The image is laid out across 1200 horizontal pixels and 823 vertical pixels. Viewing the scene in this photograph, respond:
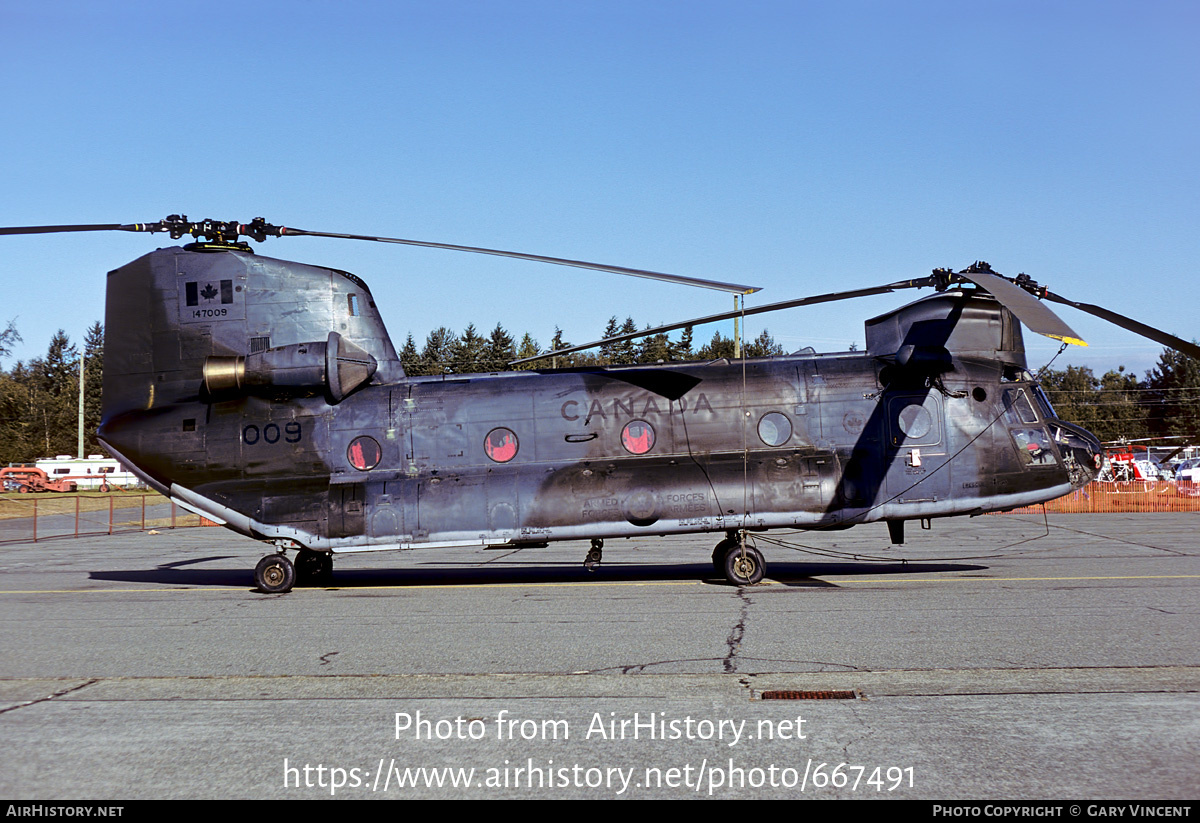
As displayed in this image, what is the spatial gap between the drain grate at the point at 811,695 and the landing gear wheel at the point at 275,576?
35.7 feet

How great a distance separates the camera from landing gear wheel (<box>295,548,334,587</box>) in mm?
17297

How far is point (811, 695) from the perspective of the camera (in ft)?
25.9

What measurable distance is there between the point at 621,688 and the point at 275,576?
10.0 meters

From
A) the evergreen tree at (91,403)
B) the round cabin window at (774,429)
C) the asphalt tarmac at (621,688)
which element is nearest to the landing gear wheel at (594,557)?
the asphalt tarmac at (621,688)

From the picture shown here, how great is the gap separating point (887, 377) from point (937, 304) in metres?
1.55

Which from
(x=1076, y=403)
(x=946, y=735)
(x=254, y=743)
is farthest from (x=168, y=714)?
(x=1076, y=403)

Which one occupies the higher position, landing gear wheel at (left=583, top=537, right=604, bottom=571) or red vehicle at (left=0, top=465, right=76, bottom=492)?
red vehicle at (left=0, top=465, right=76, bottom=492)

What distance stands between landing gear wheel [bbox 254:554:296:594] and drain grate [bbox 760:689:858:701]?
35.7 feet

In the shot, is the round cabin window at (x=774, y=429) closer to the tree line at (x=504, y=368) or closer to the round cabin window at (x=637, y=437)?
the round cabin window at (x=637, y=437)

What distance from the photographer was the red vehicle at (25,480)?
77256mm

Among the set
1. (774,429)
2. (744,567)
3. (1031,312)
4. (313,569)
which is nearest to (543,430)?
(774,429)

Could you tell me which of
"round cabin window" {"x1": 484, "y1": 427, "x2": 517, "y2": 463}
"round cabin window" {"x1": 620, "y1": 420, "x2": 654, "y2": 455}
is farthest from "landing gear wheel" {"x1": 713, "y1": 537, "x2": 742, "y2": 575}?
"round cabin window" {"x1": 484, "y1": 427, "x2": 517, "y2": 463}

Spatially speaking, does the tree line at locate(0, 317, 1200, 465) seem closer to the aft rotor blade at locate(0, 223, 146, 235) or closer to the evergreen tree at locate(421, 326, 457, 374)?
the evergreen tree at locate(421, 326, 457, 374)
